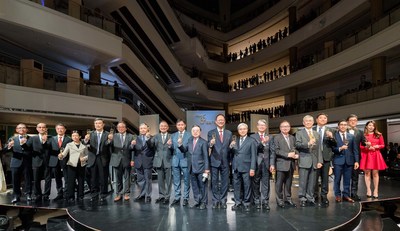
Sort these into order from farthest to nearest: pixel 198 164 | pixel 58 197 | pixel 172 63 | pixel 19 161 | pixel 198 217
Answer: pixel 172 63
pixel 58 197
pixel 19 161
pixel 198 164
pixel 198 217

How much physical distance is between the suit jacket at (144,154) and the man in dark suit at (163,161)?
0.34 feet

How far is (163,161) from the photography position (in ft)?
18.6

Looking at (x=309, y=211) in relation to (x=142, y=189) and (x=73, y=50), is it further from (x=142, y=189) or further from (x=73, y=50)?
(x=73, y=50)

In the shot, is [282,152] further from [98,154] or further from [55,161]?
[55,161]

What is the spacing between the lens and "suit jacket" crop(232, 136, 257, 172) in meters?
5.22

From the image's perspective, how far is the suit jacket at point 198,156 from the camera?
210 inches

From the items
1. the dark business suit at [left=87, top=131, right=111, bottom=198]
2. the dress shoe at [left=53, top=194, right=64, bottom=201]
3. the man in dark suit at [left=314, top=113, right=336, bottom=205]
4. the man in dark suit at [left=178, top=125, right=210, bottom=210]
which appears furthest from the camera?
the dress shoe at [left=53, top=194, right=64, bottom=201]

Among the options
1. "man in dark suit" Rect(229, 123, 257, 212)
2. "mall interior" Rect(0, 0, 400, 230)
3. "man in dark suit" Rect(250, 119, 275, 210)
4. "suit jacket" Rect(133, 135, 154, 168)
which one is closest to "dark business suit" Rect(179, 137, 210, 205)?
"man in dark suit" Rect(229, 123, 257, 212)

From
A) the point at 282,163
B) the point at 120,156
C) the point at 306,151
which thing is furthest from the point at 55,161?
the point at 306,151

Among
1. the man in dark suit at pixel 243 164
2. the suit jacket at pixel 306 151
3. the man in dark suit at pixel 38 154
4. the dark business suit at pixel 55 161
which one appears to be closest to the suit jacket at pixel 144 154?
the dark business suit at pixel 55 161

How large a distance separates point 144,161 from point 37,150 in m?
2.25

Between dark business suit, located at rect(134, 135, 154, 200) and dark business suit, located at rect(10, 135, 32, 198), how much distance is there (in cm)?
229

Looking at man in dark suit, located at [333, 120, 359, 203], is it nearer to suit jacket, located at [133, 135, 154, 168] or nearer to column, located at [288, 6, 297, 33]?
suit jacket, located at [133, 135, 154, 168]

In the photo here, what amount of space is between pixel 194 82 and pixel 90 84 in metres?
9.45
